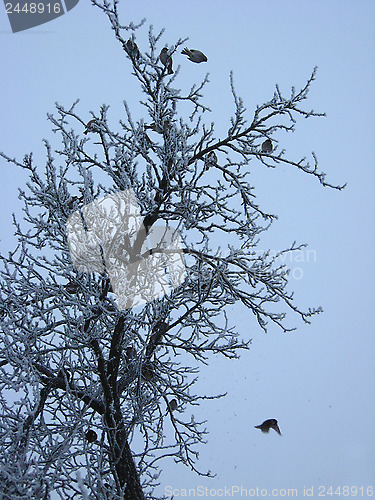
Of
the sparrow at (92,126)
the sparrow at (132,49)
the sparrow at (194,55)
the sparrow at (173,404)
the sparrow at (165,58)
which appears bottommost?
the sparrow at (173,404)

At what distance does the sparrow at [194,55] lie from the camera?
4.32m

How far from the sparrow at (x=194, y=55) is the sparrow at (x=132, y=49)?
1.61ft

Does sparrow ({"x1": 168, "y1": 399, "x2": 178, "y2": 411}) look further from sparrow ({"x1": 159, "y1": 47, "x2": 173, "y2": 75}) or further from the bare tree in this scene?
sparrow ({"x1": 159, "y1": 47, "x2": 173, "y2": 75})

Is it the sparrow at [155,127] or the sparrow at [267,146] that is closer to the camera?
the sparrow at [155,127]

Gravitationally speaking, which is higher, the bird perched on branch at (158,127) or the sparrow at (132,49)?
the sparrow at (132,49)

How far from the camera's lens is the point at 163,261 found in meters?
4.41

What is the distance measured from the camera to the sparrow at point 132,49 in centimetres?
455

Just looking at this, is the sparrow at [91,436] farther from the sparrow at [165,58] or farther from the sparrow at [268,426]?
the sparrow at [165,58]

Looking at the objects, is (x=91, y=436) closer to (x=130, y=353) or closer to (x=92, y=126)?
(x=130, y=353)

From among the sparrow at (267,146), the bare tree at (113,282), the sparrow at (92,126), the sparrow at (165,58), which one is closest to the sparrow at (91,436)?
the bare tree at (113,282)

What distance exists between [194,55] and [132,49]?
0.62 m

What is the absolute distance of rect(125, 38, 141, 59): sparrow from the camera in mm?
4551

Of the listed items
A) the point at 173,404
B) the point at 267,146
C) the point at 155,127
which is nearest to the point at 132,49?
the point at 155,127

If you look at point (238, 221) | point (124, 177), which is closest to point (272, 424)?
point (238, 221)
